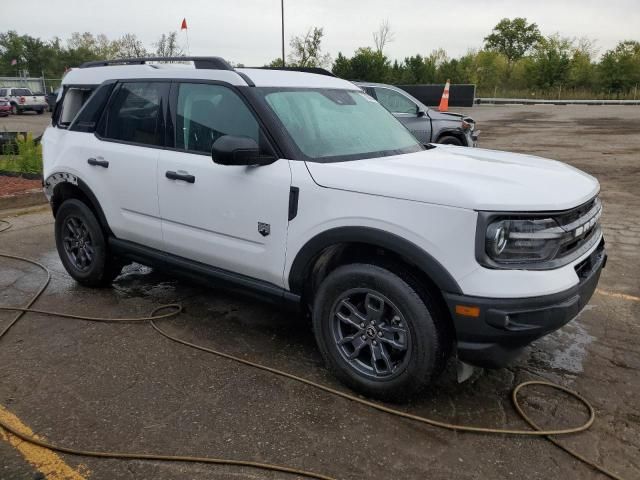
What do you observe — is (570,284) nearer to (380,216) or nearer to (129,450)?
(380,216)

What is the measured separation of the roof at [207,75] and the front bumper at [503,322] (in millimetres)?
1960

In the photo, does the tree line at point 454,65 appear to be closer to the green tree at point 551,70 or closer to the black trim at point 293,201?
the green tree at point 551,70

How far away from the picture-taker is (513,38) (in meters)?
84.6

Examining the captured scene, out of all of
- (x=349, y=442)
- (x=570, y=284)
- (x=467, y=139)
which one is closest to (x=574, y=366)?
(x=570, y=284)

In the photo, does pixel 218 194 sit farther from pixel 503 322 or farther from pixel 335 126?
pixel 503 322

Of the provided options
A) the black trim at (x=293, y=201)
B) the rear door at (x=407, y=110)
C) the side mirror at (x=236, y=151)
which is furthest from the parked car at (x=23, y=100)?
the black trim at (x=293, y=201)

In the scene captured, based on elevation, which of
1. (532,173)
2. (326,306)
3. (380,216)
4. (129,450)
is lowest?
(129,450)

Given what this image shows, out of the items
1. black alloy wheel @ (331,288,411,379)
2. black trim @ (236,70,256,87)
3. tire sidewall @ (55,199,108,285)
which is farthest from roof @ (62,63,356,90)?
black alloy wheel @ (331,288,411,379)

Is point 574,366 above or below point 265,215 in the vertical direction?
below

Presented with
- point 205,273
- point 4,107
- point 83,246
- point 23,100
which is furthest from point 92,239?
point 23,100

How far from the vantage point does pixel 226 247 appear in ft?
11.7

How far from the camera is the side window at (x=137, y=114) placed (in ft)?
13.1

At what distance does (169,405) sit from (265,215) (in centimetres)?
122

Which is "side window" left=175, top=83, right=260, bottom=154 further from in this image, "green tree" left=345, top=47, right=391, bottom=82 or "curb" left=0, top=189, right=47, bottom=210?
"green tree" left=345, top=47, right=391, bottom=82
